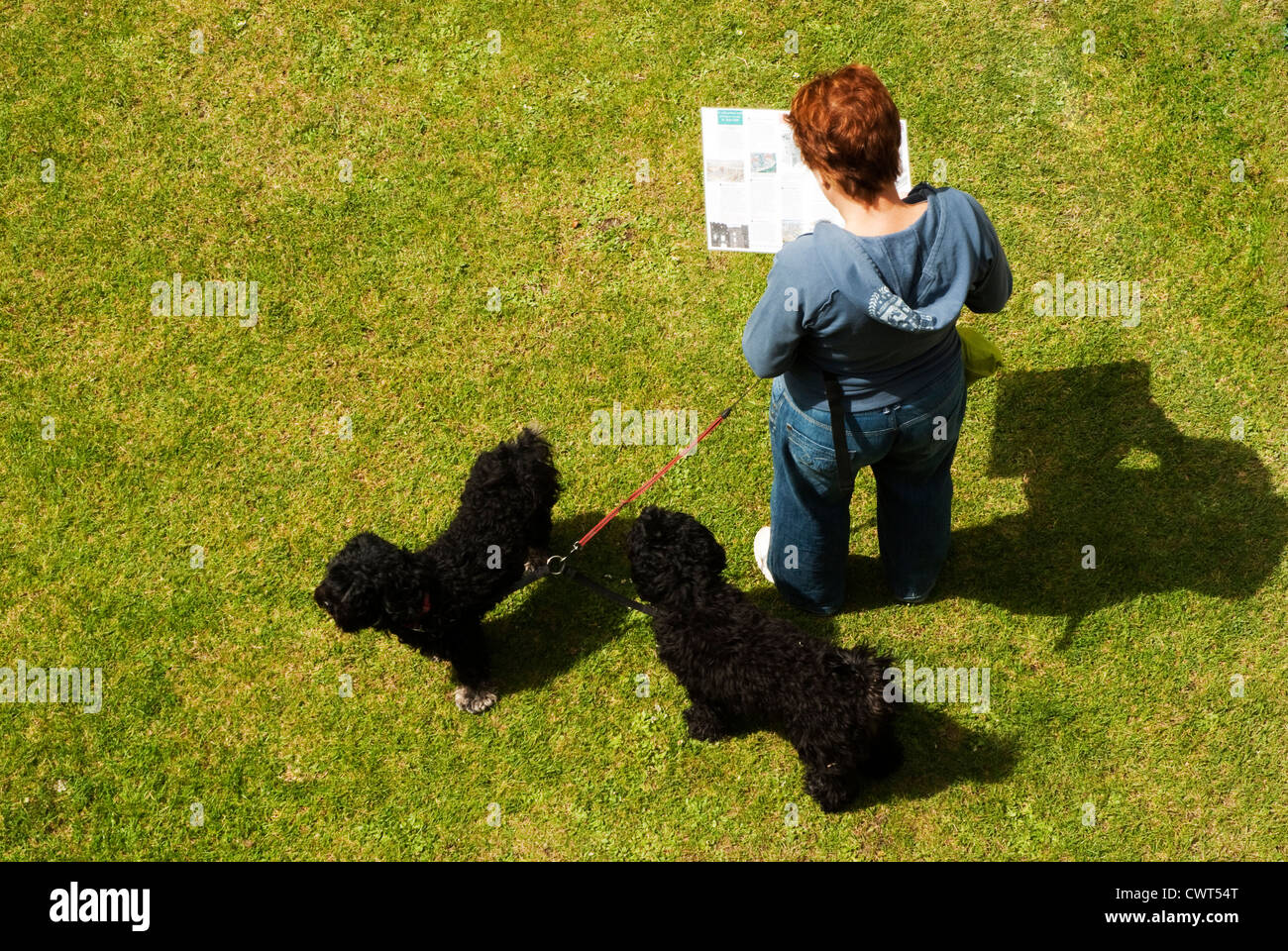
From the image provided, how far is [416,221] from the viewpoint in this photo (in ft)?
21.3

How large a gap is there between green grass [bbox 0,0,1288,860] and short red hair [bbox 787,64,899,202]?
270 centimetres

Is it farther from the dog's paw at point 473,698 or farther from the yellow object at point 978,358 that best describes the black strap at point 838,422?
the dog's paw at point 473,698

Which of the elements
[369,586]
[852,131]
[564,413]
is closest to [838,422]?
[852,131]

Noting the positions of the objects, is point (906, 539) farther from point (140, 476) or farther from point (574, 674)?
point (140, 476)

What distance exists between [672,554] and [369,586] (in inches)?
58.2

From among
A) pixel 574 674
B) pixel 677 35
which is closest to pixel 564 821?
pixel 574 674

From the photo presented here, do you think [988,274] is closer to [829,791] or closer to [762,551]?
[762,551]

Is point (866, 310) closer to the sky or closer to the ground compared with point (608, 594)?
closer to the sky

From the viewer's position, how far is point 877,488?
16.7ft

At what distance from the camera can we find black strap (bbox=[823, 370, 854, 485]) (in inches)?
158

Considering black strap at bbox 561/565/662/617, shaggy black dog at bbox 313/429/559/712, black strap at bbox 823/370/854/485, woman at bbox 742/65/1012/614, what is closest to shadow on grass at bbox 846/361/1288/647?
woman at bbox 742/65/1012/614

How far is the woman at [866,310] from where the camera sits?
349cm

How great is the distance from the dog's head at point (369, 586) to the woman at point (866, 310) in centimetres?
194

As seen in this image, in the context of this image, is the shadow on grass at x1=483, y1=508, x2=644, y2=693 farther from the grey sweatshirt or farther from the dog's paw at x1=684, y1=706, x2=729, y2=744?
the grey sweatshirt
